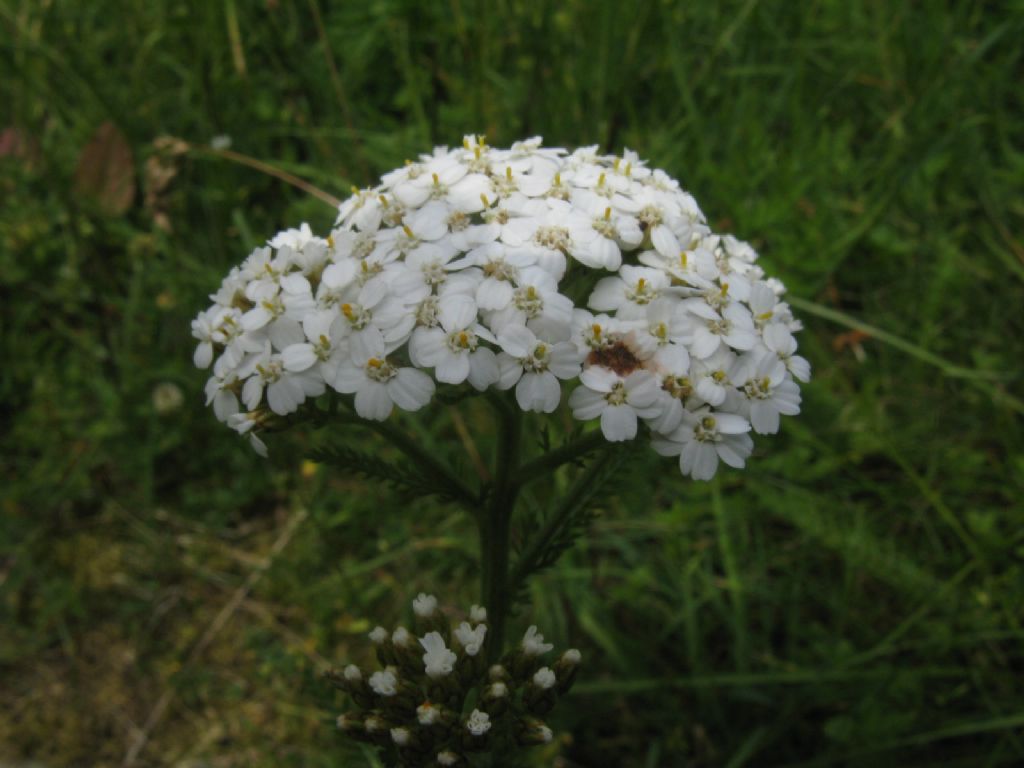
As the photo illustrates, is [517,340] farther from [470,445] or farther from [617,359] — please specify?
[470,445]

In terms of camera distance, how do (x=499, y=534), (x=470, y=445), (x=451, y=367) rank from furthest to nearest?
(x=470, y=445) < (x=499, y=534) < (x=451, y=367)

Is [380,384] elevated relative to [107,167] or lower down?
lower down

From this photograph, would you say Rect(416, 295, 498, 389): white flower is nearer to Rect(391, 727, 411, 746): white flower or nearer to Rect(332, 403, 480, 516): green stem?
Rect(332, 403, 480, 516): green stem

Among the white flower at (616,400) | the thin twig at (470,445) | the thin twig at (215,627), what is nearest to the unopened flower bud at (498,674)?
the white flower at (616,400)

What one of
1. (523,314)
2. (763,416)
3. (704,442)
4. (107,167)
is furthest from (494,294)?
(107,167)

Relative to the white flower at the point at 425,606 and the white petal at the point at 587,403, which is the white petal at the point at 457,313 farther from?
the white flower at the point at 425,606

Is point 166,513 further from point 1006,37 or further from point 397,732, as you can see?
point 1006,37
